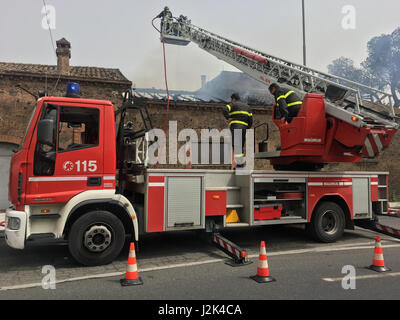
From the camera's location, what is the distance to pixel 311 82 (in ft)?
24.8

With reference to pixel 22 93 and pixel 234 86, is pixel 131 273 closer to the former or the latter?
pixel 22 93

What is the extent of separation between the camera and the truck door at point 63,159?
470 cm

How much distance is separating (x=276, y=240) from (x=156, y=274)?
11.0 ft

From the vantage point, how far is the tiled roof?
1144cm

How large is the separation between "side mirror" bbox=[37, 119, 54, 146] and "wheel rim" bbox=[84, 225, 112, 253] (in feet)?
4.87

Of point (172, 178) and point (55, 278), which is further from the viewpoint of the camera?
point (172, 178)

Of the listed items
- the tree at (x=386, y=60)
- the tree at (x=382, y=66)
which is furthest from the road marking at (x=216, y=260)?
the tree at (x=386, y=60)

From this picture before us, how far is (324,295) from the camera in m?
3.91

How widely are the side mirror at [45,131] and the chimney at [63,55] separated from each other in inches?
391

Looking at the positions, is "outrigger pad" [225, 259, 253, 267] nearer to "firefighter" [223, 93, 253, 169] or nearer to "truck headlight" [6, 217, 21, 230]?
"firefighter" [223, 93, 253, 169]

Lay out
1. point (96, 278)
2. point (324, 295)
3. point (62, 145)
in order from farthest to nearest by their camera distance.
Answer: point (62, 145) → point (96, 278) → point (324, 295)

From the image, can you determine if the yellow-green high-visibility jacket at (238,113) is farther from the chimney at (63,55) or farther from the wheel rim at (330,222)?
the chimney at (63,55)
